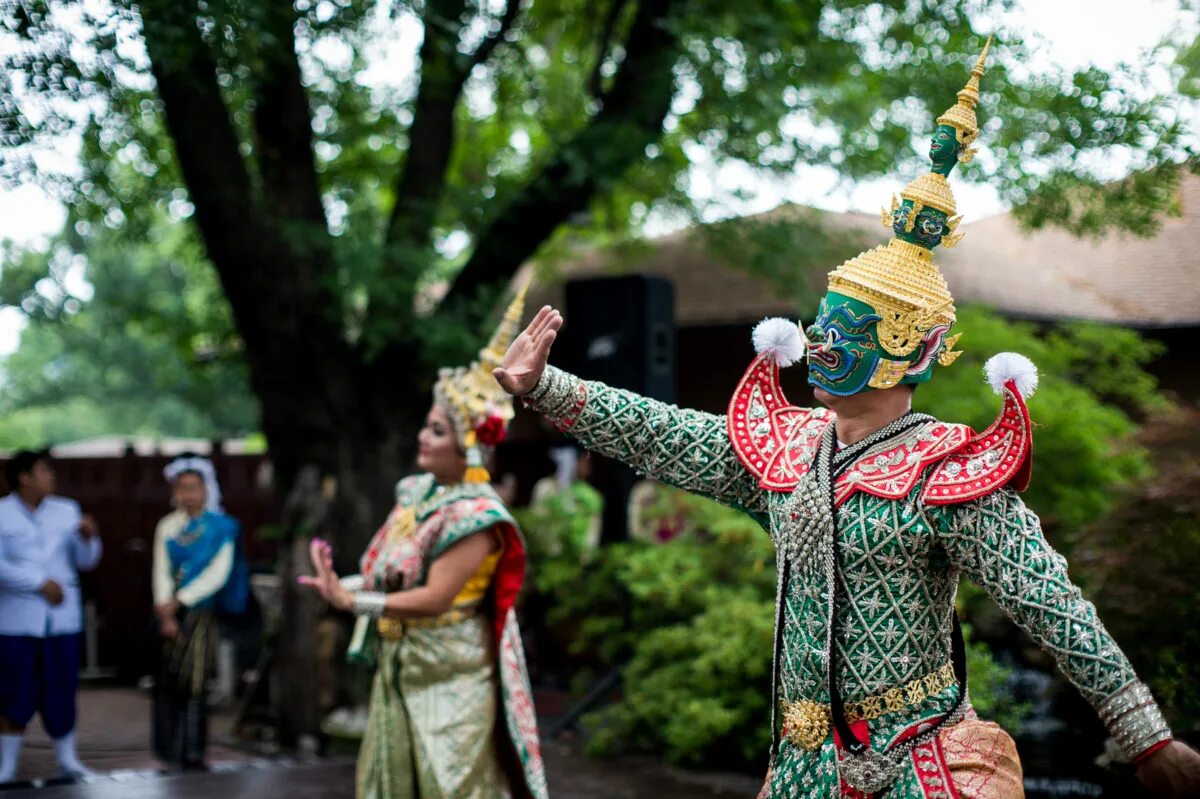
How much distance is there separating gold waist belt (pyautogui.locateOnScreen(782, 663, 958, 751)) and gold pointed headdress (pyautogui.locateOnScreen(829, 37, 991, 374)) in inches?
26.9

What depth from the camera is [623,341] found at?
30.1ft

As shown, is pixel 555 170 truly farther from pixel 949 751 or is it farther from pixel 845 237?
pixel 949 751

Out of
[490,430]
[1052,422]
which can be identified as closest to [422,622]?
[490,430]

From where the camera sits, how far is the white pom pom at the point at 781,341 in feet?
11.3

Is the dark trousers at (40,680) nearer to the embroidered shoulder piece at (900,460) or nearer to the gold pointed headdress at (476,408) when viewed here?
the gold pointed headdress at (476,408)

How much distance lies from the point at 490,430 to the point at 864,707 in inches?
102

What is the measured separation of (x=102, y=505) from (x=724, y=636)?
7.88 meters

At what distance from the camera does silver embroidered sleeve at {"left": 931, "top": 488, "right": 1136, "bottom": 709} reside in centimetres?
282

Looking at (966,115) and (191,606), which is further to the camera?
(191,606)

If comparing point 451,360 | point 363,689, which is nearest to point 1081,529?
point 451,360

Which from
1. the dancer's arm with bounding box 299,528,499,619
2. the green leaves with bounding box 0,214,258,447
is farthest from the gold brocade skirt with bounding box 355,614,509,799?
the green leaves with bounding box 0,214,258,447

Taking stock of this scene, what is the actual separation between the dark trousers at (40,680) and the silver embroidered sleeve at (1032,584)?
6.36m

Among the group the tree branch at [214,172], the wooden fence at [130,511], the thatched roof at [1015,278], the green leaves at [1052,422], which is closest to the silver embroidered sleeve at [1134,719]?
the green leaves at [1052,422]

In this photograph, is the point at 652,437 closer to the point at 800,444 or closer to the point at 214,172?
the point at 800,444
